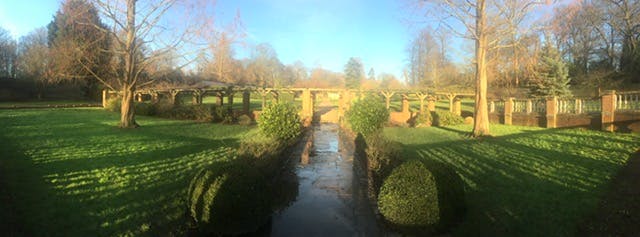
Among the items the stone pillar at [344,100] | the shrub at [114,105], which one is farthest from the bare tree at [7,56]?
the stone pillar at [344,100]

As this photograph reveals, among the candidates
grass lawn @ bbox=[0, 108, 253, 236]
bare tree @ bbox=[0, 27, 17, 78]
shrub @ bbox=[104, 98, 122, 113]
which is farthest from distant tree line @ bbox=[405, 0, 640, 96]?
bare tree @ bbox=[0, 27, 17, 78]

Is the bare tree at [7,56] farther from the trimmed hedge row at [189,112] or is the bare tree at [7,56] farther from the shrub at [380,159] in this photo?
the shrub at [380,159]

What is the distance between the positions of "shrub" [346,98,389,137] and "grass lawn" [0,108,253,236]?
5897 mm

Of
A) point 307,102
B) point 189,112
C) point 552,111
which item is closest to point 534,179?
point 552,111

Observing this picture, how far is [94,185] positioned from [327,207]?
154 inches

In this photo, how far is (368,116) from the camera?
13.5m

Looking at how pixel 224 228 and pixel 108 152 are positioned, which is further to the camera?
pixel 108 152

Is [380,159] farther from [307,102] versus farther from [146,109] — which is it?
[146,109]

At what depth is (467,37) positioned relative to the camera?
43.8 ft

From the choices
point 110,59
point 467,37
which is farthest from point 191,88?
point 467,37

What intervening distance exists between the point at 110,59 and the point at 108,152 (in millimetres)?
10460

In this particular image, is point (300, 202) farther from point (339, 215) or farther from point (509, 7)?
point (509, 7)

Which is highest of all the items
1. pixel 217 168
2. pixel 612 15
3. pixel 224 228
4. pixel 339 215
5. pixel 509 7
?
pixel 612 15

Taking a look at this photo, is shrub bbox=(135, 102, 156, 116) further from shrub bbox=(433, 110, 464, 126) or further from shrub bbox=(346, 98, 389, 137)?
shrub bbox=(433, 110, 464, 126)
